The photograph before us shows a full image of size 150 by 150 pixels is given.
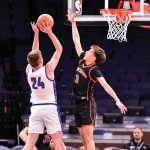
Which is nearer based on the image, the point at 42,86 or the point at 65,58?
the point at 42,86

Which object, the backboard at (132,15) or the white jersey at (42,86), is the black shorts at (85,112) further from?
the backboard at (132,15)

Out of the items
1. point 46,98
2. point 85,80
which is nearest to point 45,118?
point 46,98

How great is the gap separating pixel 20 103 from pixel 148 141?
3843 mm

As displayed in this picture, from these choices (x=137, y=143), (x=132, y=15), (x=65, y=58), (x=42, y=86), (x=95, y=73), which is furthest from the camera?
(x=65, y=58)

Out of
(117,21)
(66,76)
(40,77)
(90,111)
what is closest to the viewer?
(40,77)

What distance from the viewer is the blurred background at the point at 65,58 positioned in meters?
14.5

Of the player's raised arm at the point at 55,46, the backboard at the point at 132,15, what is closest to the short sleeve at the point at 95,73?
the player's raised arm at the point at 55,46

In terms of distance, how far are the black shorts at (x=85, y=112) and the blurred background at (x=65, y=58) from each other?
7.62 meters

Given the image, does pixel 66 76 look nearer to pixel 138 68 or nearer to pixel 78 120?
pixel 138 68

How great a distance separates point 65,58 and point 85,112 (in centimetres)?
913

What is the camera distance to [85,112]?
6410 mm

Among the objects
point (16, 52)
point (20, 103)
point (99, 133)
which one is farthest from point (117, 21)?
point (16, 52)

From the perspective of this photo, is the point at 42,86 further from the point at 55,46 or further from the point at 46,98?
the point at 55,46

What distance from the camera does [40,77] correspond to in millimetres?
5938
